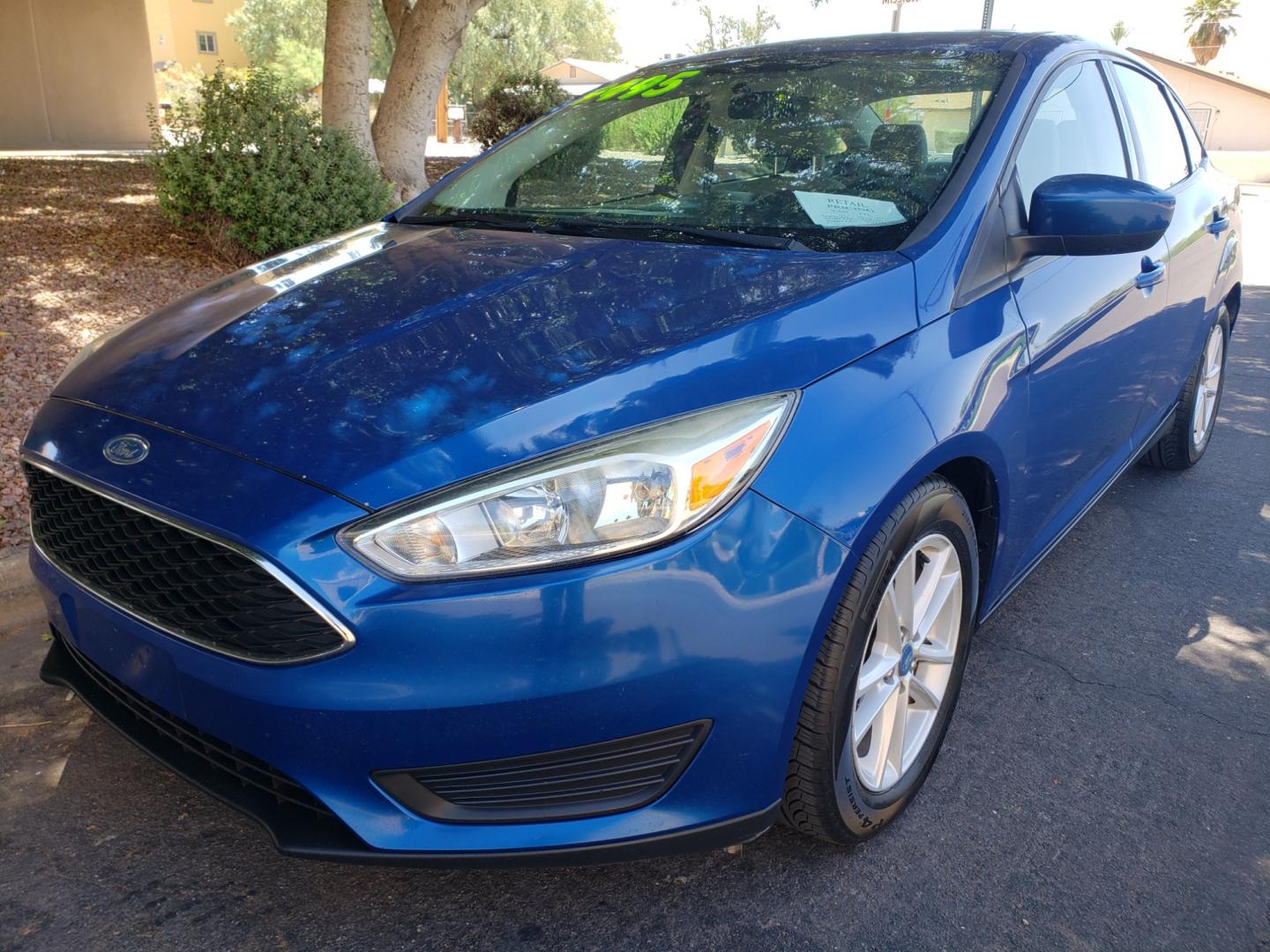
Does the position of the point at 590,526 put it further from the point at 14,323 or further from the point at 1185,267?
the point at 14,323

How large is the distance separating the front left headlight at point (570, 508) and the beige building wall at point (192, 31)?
4590cm

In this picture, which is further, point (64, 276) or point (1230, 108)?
point (1230, 108)

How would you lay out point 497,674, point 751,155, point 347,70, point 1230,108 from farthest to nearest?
1. point 1230,108
2. point 347,70
3. point 751,155
4. point 497,674

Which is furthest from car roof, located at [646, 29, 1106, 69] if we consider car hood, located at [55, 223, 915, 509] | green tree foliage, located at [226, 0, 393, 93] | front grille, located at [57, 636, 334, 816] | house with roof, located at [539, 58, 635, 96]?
house with roof, located at [539, 58, 635, 96]

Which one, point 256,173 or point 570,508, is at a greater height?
point 570,508

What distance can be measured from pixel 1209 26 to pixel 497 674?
2391 inches

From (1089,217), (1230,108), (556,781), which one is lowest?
(1230,108)

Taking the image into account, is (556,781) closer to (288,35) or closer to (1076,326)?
(1076,326)

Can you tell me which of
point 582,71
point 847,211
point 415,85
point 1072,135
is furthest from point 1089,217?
point 582,71

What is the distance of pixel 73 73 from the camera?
17344mm

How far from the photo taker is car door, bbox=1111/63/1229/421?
140 inches

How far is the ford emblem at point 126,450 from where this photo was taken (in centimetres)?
191

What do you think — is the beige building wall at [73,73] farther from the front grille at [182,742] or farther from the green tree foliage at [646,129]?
the front grille at [182,742]

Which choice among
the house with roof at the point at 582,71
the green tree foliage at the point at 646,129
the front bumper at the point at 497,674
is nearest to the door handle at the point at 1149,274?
the green tree foliage at the point at 646,129
